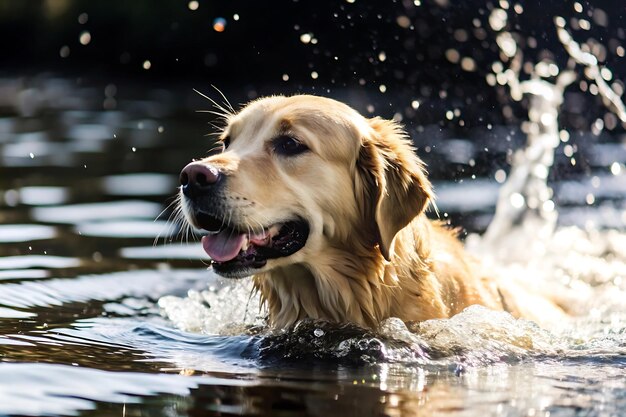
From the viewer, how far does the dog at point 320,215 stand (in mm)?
5168

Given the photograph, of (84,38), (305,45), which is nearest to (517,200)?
(305,45)

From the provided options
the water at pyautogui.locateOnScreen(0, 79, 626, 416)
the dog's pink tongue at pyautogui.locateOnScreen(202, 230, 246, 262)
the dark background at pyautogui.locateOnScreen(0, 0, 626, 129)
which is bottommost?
the water at pyautogui.locateOnScreen(0, 79, 626, 416)

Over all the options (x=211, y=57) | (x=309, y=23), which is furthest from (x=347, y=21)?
(x=211, y=57)

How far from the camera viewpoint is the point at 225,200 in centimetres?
507

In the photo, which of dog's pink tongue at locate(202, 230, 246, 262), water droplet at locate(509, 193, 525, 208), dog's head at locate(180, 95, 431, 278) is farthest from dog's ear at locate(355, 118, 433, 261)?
water droplet at locate(509, 193, 525, 208)

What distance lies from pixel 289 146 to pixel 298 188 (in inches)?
10.5

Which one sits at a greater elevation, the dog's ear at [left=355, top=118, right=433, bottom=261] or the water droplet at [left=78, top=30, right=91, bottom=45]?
the water droplet at [left=78, top=30, right=91, bottom=45]

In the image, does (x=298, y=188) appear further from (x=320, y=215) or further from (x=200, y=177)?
(x=200, y=177)

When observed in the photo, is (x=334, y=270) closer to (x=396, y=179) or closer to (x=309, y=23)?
(x=396, y=179)

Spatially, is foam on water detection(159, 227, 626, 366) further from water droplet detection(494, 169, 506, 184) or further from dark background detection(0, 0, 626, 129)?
dark background detection(0, 0, 626, 129)

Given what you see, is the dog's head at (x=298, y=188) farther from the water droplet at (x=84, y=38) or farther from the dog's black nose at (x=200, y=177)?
the water droplet at (x=84, y=38)

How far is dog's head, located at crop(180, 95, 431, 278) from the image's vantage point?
5121 millimetres

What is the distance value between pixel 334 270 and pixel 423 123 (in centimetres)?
1213

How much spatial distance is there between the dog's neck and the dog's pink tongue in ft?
1.62
